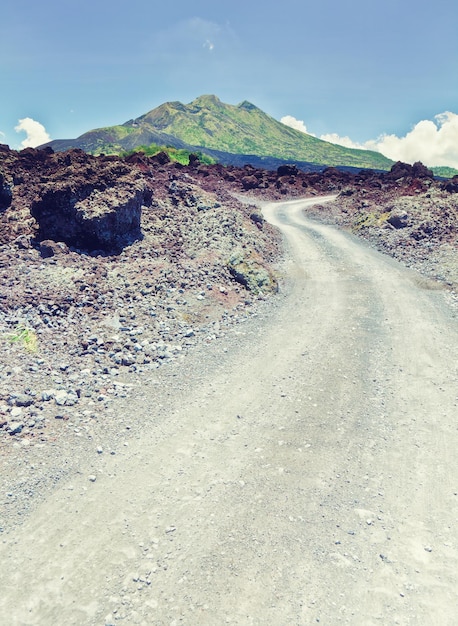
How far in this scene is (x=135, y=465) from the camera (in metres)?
7.91

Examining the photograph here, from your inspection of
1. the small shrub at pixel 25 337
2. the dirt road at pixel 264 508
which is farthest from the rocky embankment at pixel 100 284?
the dirt road at pixel 264 508

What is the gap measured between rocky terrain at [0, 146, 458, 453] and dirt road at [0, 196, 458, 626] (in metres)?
1.76

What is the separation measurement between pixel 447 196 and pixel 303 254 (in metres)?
16.1

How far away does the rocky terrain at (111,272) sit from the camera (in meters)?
10.3

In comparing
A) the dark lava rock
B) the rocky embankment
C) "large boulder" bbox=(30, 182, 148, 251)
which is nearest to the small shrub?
the rocky embankment

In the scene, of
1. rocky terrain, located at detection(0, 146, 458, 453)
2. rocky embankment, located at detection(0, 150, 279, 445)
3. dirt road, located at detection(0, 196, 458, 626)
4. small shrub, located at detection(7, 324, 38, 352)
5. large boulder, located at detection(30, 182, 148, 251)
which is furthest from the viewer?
large boulder, located at detection(30, 182, 148, 251)

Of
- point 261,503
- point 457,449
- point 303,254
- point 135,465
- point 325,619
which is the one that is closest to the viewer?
point 325,619

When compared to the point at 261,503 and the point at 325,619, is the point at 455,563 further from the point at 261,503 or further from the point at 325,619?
the point at 261,503

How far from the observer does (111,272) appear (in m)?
16.4

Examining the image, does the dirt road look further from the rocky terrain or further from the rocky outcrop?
the rocky outcrop

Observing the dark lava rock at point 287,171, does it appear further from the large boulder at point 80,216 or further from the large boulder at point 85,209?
the large boulder at point 80,216

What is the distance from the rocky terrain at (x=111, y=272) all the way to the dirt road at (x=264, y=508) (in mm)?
1756

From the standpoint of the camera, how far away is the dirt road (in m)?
5.38

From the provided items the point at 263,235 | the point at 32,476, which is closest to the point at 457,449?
the point at 32,476
